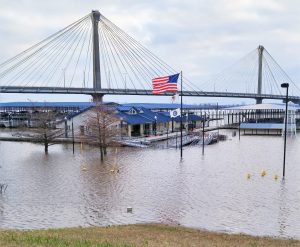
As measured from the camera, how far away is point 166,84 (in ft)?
116

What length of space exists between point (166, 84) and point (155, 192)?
1544cm

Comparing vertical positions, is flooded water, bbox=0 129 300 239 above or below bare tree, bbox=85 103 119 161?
below

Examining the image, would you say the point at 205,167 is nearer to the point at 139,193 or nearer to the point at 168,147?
the point at 139,193

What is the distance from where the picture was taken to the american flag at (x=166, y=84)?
35.0 m

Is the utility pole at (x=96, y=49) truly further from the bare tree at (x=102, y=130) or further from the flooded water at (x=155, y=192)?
the flooded water at (x=155, y=192)

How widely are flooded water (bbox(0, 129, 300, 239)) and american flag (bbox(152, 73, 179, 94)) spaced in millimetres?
6211

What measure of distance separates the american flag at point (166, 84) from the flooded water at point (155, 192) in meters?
6.21

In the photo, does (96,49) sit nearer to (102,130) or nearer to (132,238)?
(102,130)

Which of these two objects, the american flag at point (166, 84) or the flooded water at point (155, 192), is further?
the american flag at point (166, 84)

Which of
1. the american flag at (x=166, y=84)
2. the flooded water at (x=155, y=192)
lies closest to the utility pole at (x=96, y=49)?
the american flag at (x=166, y=84)

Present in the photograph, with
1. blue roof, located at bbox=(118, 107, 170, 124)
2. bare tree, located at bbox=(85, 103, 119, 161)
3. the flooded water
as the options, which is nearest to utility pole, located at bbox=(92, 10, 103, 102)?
blue roof, located at bbox=(118, 107, 170, 124)

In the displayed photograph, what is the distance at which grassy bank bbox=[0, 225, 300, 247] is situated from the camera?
394 inches

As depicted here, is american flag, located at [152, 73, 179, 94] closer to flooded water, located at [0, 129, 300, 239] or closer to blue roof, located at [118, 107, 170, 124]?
flooded water, located at [0, 129, 300, 239]

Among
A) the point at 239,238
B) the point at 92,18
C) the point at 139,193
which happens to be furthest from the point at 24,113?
the point at 239,238
